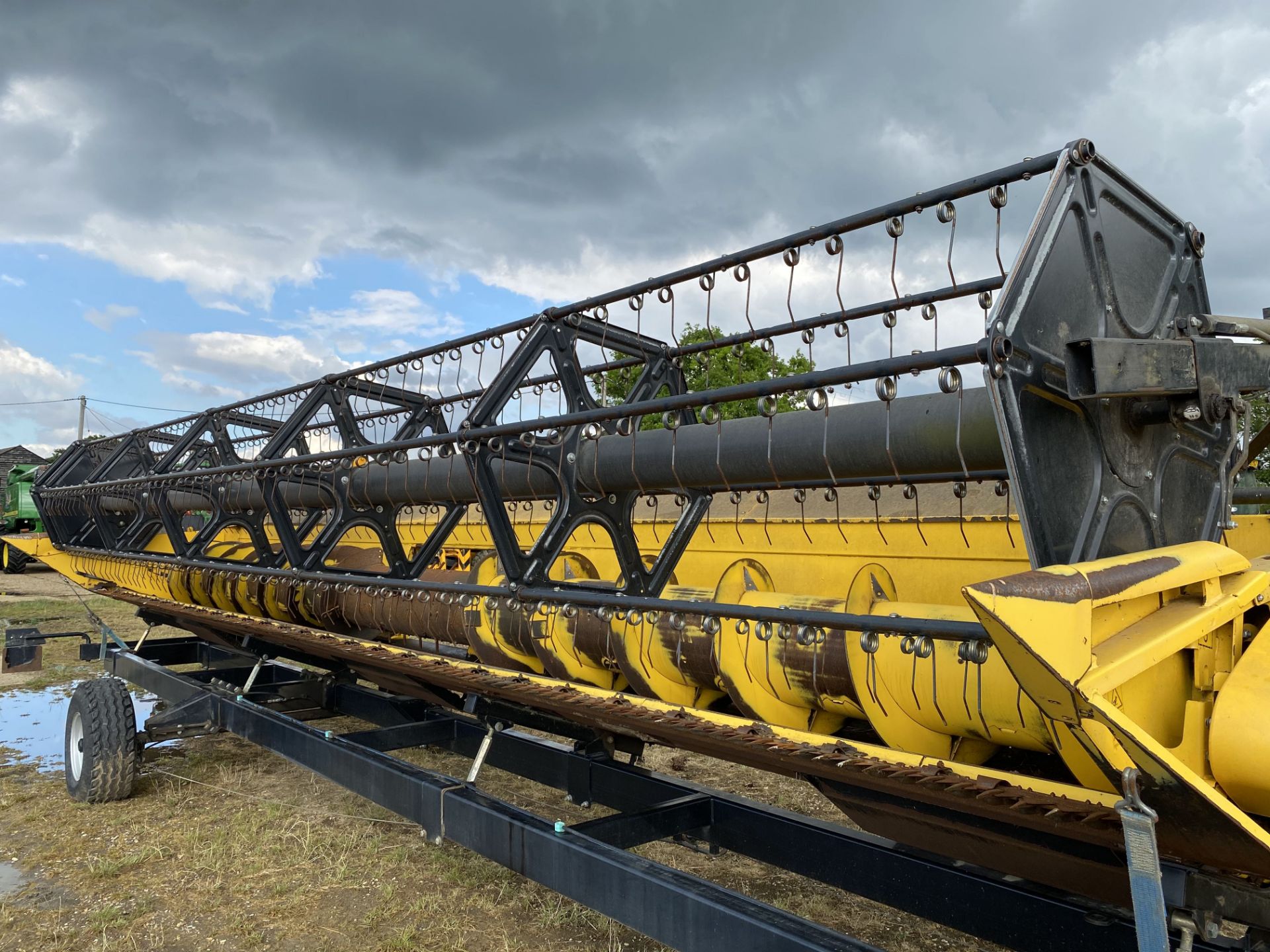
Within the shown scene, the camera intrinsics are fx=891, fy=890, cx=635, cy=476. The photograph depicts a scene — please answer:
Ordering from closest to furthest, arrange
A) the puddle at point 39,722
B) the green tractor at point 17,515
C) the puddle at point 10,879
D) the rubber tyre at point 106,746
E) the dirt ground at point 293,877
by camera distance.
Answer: the dirt ground at point 293,877, the puddle at point 10,879, the rubber tyre at point 106,746, the puddle at point 39,722, the green tractor at point 17,515

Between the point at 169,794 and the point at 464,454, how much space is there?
365cm

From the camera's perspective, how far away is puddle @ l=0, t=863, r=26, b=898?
4312mm

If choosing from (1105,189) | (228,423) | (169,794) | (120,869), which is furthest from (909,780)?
(228,423)

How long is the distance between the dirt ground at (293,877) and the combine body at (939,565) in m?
0.95

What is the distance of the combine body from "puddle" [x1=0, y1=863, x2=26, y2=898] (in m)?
1.74

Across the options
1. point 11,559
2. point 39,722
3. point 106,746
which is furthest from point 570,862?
point 11,559

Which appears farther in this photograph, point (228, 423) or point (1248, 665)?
point (228, 423)

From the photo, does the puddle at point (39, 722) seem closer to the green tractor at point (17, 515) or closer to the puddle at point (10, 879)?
the puddle at point (10, 879)

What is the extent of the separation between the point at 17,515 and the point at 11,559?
2190mm

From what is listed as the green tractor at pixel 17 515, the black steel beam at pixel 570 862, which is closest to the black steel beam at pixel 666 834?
the black steel beam at pixel 570 862

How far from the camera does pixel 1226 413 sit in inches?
90.7

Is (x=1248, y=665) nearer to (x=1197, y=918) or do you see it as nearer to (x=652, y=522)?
(x=1197, y=918)

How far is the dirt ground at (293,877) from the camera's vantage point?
3838 millimetres

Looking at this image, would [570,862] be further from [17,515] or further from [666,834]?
[17,515]
